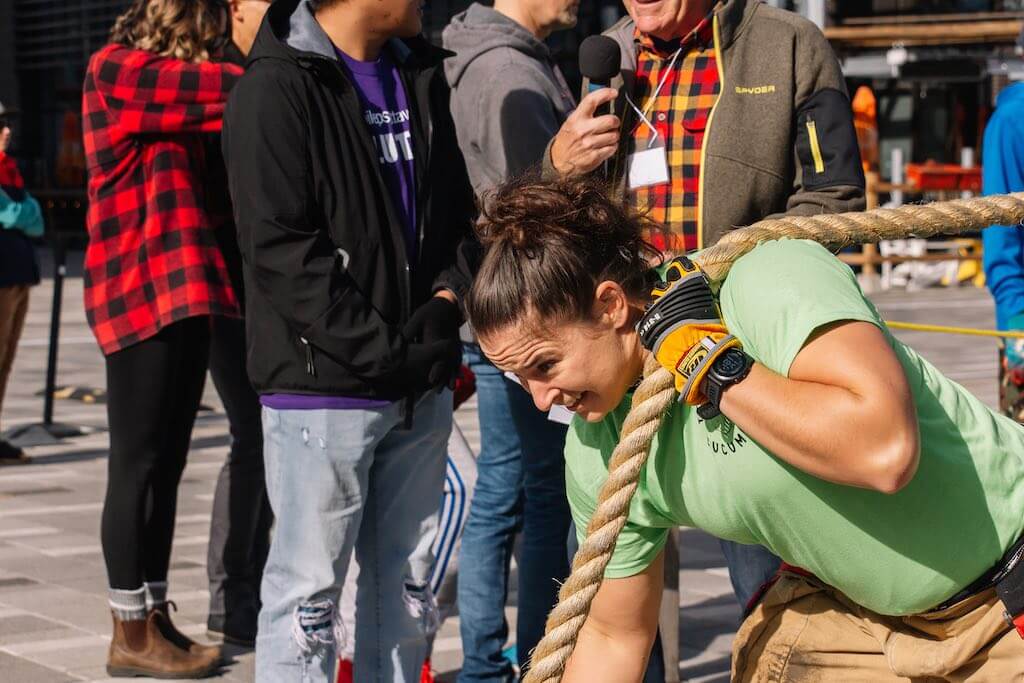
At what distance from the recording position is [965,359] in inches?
477

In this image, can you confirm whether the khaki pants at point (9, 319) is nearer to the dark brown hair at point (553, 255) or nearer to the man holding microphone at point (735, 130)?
the man holding microphone at point (735, 130)

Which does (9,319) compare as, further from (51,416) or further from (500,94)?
(500,94)

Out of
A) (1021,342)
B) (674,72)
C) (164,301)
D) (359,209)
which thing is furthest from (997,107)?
(164,301)

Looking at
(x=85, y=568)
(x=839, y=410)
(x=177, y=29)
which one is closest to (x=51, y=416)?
(x=85, y=568)

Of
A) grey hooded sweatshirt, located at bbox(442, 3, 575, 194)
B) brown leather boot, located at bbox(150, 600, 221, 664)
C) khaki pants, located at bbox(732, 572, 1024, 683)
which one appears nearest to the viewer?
khaki pants, located at bbox(732, 572, 1024, 683)

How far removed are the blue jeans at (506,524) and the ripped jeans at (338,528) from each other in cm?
41

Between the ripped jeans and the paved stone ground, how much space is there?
1.02 m

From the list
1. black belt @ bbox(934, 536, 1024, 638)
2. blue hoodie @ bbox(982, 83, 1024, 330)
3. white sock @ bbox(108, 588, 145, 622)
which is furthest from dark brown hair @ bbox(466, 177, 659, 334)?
white sock @ bbox(108, 588, 145, 622)

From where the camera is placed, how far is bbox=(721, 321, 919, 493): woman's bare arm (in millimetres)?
2158

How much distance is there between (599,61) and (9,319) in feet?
16.4

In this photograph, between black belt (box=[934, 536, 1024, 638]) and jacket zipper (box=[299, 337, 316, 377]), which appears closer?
black belt (box=[934, 536, 1024, 638])

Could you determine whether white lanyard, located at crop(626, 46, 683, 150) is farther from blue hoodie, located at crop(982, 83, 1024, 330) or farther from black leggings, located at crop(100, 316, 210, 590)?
black leggings, located at crop(100, 316, 210, 590)

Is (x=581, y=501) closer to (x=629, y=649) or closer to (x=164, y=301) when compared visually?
(x=629, y=649)

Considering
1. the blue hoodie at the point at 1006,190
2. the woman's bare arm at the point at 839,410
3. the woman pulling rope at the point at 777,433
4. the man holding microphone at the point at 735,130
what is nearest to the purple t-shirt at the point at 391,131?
the man holding microphone at the point at 735,130
